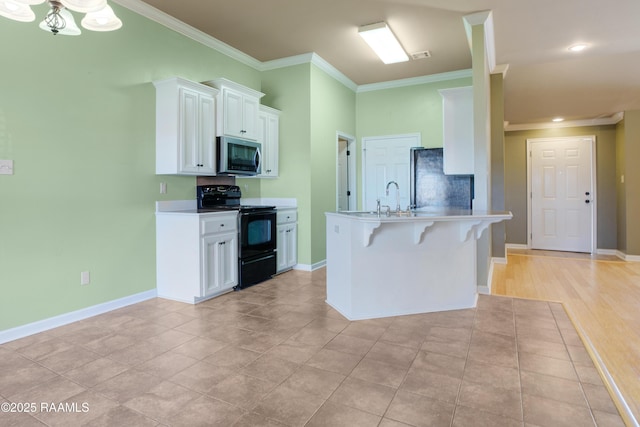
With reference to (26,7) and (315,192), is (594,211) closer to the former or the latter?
(315,192)

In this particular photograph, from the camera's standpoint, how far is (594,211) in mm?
7230

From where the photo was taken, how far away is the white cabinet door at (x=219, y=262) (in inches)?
143

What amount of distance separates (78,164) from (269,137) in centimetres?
246

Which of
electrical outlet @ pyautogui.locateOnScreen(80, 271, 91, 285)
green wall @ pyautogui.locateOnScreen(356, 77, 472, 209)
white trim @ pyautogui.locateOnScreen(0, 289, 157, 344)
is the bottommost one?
white trim @ pyautogui.locateOnScreen(0, 289, 157, 344)

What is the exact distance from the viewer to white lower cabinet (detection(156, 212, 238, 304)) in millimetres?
3582

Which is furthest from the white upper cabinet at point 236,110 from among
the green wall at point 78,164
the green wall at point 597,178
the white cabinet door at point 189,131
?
the green wall at point 597,178

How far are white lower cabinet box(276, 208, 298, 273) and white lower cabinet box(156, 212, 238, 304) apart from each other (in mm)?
986

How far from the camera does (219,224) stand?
3814 mm

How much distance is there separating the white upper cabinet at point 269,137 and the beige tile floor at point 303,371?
230 cm

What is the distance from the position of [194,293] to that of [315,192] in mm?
2280

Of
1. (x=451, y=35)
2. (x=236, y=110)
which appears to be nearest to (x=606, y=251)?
(x=451, y=35)

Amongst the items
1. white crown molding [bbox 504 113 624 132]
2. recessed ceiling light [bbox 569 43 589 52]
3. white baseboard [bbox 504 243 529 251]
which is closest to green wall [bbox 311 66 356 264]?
recessed ceiling light [bbox 569 43 589 52]

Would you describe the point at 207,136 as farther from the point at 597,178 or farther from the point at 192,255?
the point at 597,178

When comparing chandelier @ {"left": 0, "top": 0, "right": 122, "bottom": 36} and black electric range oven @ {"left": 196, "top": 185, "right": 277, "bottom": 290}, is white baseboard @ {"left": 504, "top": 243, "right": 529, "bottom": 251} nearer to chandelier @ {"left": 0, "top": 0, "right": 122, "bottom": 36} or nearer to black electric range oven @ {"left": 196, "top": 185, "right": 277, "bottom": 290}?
black electric range oven @ {"left": 196, "top": 185, "right": 277, "bottom": 290}
